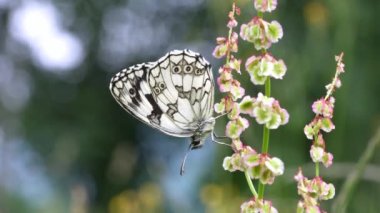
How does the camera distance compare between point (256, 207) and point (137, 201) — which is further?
point (137, 201)

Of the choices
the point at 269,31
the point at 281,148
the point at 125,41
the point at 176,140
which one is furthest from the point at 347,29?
the point at 125,41

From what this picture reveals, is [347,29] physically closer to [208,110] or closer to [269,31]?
[208,110]

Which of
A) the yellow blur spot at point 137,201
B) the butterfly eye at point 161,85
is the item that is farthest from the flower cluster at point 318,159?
the yellow blur spot at point 137,201

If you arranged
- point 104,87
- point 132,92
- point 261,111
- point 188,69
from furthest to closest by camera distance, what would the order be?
point 104,87
point 132,92
point 188,69
point 261,111

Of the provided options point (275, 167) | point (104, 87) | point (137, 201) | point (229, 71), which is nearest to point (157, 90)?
point (229, 71)

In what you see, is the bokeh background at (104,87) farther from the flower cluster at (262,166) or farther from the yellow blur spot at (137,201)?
the flower cluster at (262,166)

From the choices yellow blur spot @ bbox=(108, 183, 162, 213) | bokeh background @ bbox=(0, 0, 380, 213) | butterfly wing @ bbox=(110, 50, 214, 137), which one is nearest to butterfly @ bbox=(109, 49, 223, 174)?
butterfly wing @ bbox=(110, 50, 214, 137)

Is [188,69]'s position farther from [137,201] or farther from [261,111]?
[137,201]
